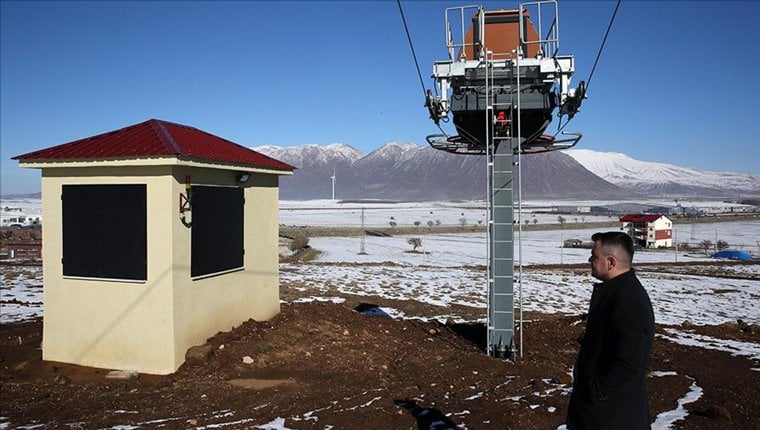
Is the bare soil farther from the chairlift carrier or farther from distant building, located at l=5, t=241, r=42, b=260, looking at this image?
distant building, located at l=5, t=241, r=42, b=260

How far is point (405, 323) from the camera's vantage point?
1241 cm

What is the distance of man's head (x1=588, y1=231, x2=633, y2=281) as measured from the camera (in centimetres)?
387

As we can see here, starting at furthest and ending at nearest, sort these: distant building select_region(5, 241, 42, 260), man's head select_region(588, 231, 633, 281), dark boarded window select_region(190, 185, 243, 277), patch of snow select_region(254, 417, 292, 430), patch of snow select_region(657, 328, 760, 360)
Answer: distant building select_region(5, 241, 42, 260)
patch of snow select_region(657, 328, 760, 360)
dark boarded window select_region(190, 185, 243, 277)
patch of snow select_region(254, 417, 292, 430)
man's head select_region(588, 231, 633, 281)

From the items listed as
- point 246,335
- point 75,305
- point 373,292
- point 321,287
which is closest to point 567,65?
point 246,335

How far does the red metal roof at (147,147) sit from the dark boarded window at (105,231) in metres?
0.51

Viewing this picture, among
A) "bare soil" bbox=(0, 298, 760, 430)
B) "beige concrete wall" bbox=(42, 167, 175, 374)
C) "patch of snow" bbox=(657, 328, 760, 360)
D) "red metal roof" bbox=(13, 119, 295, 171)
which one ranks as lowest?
"patch of snow" bbox=(657, 328, 760, 360)

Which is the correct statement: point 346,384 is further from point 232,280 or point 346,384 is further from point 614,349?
point 614,349

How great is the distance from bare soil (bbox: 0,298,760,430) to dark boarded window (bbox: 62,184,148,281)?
5.10ft

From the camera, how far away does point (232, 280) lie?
392 inches

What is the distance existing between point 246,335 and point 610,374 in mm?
7059

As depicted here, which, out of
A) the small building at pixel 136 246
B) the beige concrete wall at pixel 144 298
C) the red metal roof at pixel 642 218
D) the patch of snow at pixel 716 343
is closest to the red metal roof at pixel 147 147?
the small building at pixel 136 246

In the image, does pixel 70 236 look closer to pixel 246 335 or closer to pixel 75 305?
pixel 75 305

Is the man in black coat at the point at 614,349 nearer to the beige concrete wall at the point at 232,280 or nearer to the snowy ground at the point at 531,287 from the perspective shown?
the snowy ground at the point at 531,287

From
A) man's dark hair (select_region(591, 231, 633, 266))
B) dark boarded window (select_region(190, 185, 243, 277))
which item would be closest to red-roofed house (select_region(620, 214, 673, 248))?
dark boarded window (select_region(190, 185, 243, 277))
